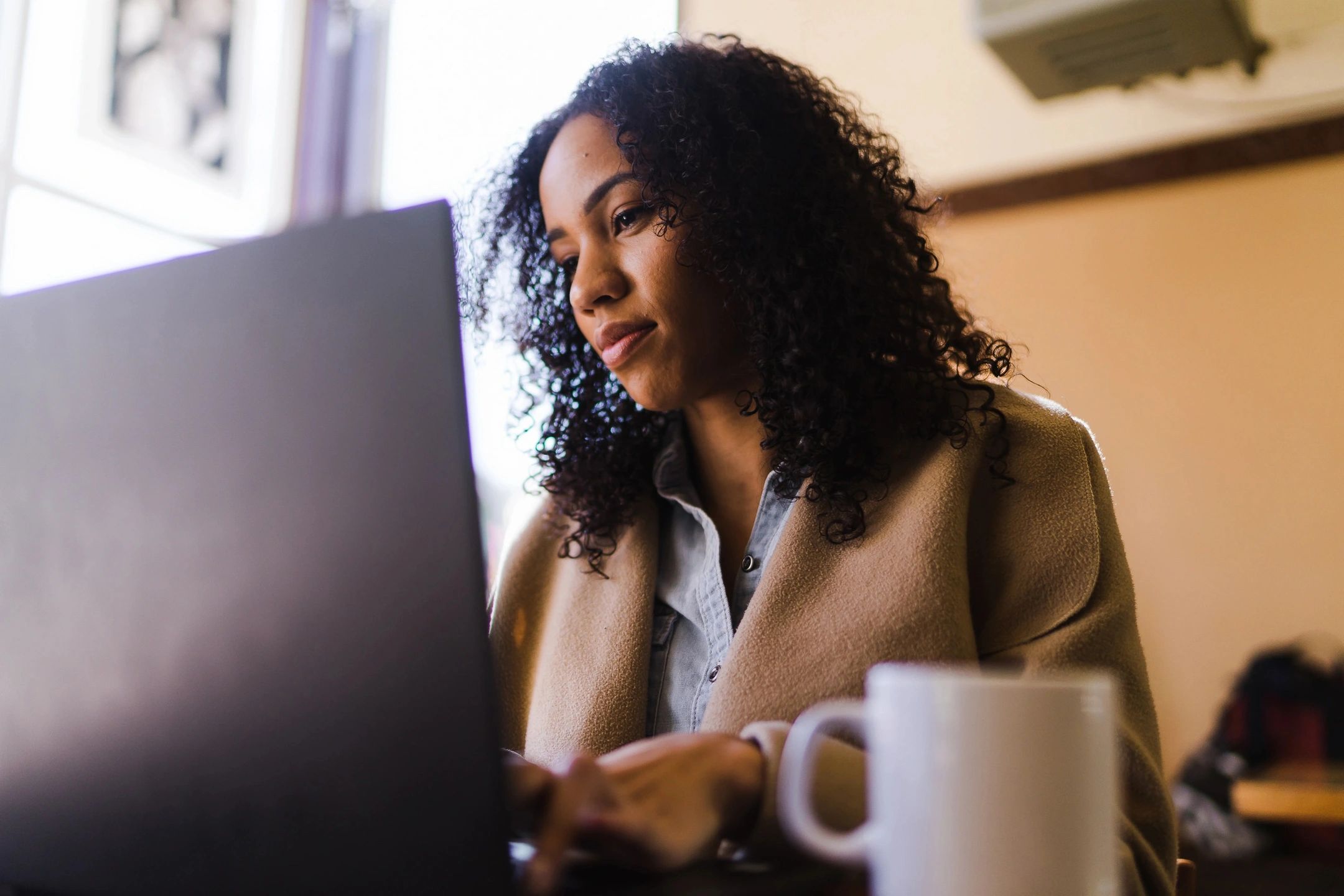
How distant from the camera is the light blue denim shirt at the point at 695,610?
990 mm

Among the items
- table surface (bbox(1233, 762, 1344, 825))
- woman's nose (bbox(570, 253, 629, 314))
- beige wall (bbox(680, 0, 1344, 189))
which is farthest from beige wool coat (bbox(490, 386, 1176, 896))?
beige wall (bbox(680, 0, 1344, 189))

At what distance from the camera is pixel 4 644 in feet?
1.74

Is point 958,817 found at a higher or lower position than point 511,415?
lower

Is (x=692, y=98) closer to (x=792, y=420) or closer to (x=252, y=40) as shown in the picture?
(x=792, y=420)

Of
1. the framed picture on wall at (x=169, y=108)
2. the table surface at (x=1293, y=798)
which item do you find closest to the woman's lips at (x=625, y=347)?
the framed picture on wall at (x=169, y=108)

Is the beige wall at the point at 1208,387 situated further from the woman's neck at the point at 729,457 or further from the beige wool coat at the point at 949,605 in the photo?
the beige wool coat at the point at 949,605

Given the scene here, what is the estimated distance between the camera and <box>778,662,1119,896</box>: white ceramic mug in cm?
39

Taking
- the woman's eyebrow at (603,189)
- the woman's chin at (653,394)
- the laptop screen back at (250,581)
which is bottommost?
the laptop screen back at (250,581)

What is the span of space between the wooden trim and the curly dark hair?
1.32 m

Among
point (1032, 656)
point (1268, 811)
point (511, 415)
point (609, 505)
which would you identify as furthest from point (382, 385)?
point (1268, 811)

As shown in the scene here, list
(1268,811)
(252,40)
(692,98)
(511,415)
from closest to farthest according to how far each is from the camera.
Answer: (692,98), (511,415), (1268,811), (252,40)

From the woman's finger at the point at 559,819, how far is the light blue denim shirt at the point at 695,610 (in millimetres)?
536

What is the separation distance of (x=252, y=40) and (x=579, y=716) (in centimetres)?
195

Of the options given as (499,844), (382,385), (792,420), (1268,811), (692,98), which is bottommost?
(1268,811)
